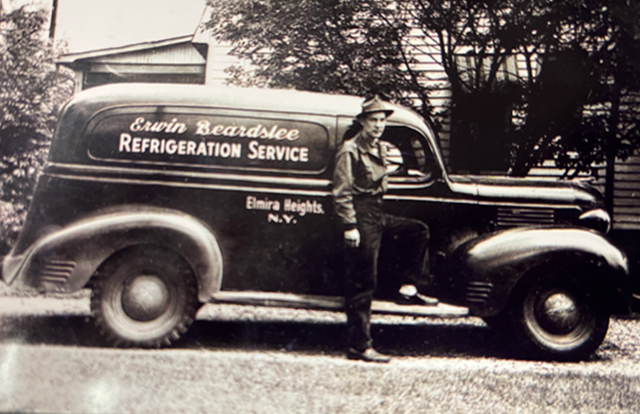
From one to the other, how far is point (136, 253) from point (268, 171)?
2.71 feet

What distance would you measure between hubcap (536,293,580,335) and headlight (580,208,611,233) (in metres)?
0.43

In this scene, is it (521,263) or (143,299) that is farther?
(521,263)

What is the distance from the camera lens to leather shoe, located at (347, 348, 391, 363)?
3283mm

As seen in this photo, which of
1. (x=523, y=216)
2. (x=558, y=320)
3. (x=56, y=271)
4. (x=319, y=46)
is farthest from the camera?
(x=523, y=216)

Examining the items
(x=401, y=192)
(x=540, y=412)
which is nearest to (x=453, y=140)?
(x=401, y=192)

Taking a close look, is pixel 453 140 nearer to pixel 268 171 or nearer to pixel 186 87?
pixel 268 171

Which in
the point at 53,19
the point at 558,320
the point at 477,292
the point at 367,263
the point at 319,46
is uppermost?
the point at 53,19

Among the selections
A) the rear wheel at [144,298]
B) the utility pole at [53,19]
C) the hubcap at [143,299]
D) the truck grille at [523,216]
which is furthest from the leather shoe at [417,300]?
the utility pole at [53,19]

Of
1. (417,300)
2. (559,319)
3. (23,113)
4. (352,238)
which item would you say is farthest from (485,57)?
(23,113)

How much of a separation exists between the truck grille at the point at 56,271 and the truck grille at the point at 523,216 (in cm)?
236

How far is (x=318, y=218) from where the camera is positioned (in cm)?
327

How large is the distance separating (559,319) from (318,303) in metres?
1.34

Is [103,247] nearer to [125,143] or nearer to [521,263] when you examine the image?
[125,143]

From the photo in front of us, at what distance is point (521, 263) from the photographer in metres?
3.34
